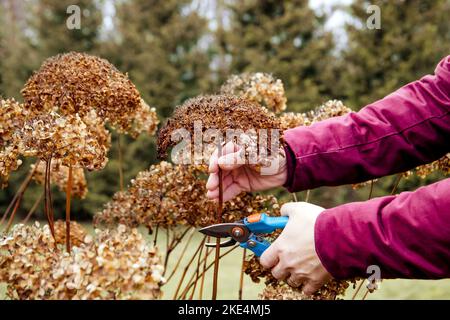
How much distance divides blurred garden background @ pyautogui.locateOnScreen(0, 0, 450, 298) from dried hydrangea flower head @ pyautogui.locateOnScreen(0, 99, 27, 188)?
6744mm

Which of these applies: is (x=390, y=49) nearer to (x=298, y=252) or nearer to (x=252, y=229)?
(x=252, y=229)

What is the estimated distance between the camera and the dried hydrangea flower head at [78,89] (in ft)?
5.97

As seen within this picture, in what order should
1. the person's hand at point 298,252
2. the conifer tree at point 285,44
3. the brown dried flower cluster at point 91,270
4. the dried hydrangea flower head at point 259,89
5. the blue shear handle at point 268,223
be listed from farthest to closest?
the conifer tree at point 285,44, the dried hydrangea flower head at point 259,89, the blue shear handle at point 268,223, the person's hand at point 298,252, the brown dried flower cluster at point 91,270

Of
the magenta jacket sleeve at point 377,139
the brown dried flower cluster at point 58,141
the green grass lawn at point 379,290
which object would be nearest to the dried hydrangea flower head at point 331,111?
the magenta jacket sleeve at point 377,139

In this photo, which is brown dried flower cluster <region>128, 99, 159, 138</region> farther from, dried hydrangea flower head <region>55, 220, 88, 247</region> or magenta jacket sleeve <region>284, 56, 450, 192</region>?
magenta jacket sleeve <region>284, 56, 450, 192</region>

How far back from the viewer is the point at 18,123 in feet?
5.81

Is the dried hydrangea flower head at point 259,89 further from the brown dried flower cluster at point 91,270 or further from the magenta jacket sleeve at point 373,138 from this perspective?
the brown dried flower cluster at point 91,270

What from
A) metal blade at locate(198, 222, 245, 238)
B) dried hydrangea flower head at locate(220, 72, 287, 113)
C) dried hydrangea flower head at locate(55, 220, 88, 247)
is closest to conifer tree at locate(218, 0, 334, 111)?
dried hydrangea flower head at locate(220, 72, 287, 113)

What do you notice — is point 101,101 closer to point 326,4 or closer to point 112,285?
point 112,285

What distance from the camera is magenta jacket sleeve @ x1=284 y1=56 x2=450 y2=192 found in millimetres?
1963

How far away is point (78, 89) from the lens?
1817 millimetres

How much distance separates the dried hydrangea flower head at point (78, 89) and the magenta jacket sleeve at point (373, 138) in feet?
2.05

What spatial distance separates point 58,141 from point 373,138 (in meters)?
1.13
